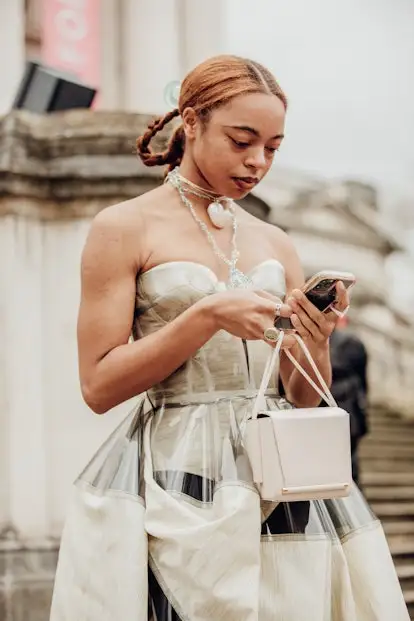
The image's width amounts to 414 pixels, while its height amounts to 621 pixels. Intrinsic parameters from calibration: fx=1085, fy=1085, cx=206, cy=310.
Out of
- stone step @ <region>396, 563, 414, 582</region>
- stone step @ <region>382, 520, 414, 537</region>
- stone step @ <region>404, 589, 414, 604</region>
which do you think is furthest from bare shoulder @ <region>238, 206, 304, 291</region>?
stone step @ <region>382, 520, 414, 537</region>

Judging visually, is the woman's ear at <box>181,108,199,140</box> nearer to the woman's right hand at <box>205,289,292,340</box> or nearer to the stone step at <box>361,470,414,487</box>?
the woman's right hand at <box>205,289,292,340</box>

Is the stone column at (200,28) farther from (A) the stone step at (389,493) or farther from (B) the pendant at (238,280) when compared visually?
(B) the pendant at (238,280)

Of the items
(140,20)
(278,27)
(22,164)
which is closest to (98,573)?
(22,164)

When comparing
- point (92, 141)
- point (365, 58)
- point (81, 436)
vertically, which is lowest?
point (81, 436)

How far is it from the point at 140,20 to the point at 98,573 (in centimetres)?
1409

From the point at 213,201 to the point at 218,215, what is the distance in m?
0.04

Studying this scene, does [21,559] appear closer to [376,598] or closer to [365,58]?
[376,598]

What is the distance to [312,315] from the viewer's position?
1.83m

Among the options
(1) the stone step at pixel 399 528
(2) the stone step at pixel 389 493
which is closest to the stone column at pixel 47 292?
(1) the stone step at pixel 399 528

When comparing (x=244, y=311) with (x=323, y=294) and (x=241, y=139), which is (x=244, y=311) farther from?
(x=241, y=139)

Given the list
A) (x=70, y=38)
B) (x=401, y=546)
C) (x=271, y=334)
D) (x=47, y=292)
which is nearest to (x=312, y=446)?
(x=271, y=334)

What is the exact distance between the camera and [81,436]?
14.2 feet

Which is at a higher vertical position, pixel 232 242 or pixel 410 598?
pixel 232 242

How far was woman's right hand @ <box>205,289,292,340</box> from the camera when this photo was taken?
5.91 feet
